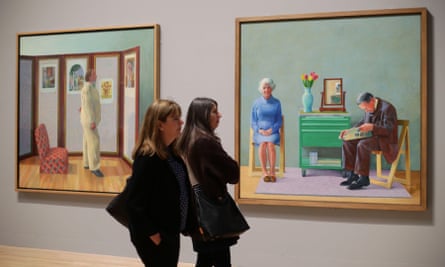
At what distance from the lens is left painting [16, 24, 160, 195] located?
4.42 meters

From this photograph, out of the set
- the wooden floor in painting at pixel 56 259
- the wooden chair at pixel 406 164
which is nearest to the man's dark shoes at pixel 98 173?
the wooden floor in painting at pixel 56 259

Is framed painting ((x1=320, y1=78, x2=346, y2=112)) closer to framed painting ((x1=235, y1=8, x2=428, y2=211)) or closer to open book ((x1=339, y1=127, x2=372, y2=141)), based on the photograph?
framed painting ((x1=235, y1=8, x2=428, y2=211))

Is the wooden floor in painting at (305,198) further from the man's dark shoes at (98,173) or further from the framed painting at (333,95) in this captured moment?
the man's dark shoes at (98,173)

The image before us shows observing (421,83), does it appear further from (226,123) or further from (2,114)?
(2,114)

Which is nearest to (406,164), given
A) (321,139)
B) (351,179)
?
(351,179)

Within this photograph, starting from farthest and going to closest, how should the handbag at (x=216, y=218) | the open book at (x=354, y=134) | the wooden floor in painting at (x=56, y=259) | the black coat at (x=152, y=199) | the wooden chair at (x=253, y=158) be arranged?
the wooden floor in painting at (x=56, y=259), the wooden chair at (x=253, y=158), the open book at (x=354, y=134), the handbag at (x=216, y=218), the black coat at (x=152, y=199)

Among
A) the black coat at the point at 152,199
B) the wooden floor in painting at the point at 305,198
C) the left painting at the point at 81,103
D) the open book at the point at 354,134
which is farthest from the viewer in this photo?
the left painting at the point at 81,103

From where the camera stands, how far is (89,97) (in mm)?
4555

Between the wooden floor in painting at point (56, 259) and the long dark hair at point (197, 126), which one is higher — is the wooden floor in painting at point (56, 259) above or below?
below

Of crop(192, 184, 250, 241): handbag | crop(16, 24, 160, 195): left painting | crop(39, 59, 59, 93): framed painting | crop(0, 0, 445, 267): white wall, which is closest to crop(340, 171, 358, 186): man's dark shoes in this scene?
crop(0, 0, 445, 267): white wall

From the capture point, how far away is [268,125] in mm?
4062

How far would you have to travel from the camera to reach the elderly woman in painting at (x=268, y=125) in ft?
13.3

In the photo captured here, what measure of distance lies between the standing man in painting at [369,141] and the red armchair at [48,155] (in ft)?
8.33

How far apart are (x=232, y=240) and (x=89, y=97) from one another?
2.26m
